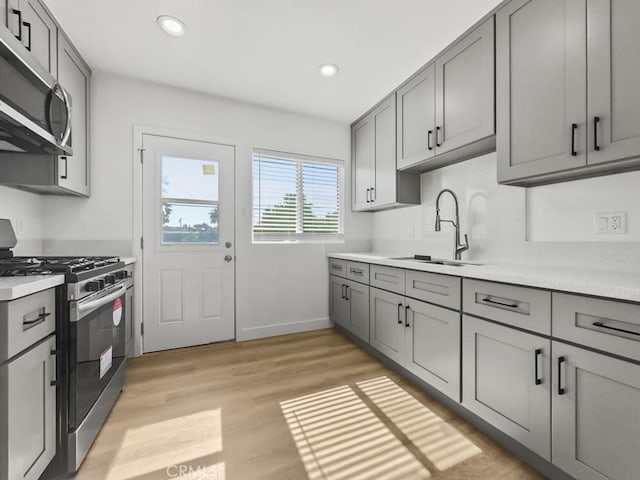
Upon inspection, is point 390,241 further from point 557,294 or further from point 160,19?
point 160,19

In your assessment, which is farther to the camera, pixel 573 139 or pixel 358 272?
pixel 358 272

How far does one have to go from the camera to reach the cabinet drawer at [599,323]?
1005mm

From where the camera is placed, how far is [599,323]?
1091mm

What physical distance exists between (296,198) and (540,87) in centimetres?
234

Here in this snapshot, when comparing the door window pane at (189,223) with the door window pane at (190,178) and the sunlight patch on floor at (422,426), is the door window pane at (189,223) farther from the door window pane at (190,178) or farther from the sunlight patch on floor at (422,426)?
the sunlight patch on floor at (422,426)

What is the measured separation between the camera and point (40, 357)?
1.18m

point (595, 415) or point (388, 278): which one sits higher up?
point (388, 278)

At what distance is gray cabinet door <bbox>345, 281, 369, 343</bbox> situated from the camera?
105 inches

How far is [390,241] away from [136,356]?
2810 millimetres

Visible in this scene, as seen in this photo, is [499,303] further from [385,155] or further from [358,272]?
[385,155]

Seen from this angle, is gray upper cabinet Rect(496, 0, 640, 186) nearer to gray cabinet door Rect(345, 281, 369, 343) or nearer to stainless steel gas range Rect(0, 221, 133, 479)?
gray cabinet door Rect(345, 281, 369, 343)

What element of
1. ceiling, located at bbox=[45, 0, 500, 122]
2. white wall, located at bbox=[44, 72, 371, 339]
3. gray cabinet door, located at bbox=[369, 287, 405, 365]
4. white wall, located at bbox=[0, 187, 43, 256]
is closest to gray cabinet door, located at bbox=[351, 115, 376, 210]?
white wall, located at bbox=[44, 72, 371, 339]

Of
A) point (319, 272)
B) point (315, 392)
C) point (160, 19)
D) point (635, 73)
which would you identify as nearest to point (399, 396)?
point (315, 392)

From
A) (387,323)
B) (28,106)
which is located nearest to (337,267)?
(387,323)
